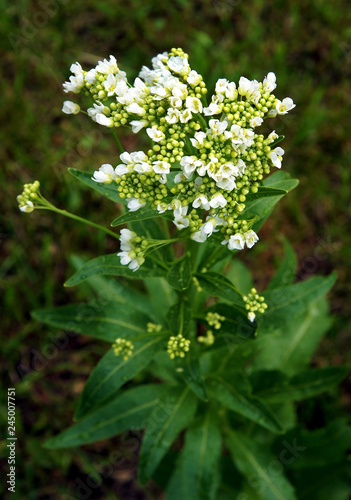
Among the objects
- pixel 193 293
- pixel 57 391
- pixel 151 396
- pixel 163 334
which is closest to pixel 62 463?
pixel 57 391

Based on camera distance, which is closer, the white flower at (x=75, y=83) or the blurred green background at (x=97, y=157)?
the white flower at (x=75, y=83)

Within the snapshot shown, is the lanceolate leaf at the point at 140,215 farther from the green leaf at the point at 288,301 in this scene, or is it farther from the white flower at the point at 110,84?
the green leaf at the point at 288,301

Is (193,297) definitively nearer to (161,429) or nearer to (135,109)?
(161,429)

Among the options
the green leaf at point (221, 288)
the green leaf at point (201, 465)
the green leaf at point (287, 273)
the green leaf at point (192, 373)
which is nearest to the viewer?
the green leaf at point (221, 288)

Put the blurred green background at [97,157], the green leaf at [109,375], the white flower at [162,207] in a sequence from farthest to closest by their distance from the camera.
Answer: the blurred green background at [97,157] → the green leaf at [109,375] → the white flower at [162,207]

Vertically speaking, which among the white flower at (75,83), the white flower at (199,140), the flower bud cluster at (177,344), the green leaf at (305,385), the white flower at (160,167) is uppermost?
the white flower at (75,83)

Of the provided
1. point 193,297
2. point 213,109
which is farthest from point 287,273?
point 213,109

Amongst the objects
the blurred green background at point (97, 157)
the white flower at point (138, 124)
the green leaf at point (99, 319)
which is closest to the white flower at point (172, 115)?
the white flower at point (138, 124)

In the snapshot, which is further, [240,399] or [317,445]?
[317,445]
